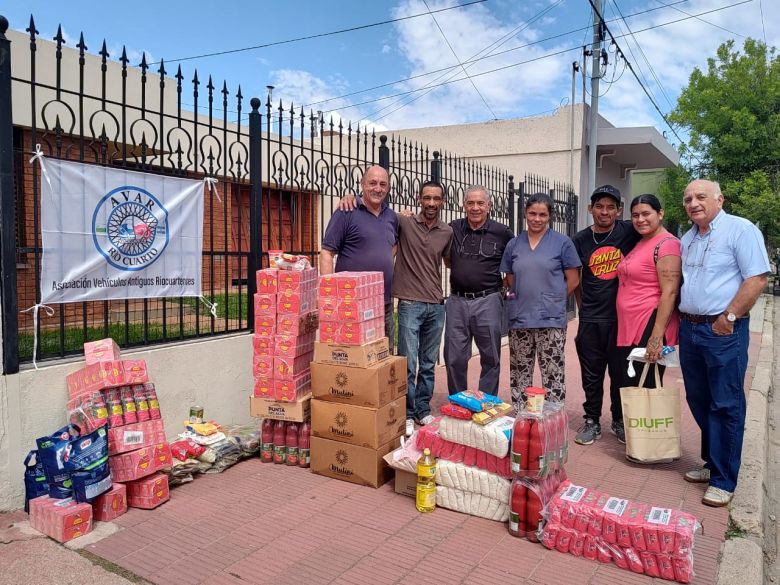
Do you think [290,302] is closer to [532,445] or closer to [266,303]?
[266,303]

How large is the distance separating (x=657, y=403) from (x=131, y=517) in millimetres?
3532

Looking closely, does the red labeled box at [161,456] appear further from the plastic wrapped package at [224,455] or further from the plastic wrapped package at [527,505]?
the plastic wrapped package at [527,505]

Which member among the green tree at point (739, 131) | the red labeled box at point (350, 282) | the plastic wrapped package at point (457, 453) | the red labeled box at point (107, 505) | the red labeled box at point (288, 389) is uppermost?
the green tree at point (739, 131)

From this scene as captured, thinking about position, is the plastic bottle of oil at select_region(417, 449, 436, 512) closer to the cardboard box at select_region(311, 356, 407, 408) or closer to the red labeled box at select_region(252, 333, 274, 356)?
the cardboard box at select_region(311, 356, 407, 408)

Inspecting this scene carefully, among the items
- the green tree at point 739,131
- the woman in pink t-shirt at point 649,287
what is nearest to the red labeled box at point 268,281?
the woman in pink t-shirt at point 649,287

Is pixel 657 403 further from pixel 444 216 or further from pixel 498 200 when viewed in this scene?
pixel 498 200

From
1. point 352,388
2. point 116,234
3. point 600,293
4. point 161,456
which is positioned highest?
point 116,234

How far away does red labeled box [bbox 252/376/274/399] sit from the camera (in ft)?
13.9

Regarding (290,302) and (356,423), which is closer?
(356,423)

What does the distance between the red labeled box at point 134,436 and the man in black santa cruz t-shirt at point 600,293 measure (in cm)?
326

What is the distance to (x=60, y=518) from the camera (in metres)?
3.14

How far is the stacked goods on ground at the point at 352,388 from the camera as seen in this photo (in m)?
3.91

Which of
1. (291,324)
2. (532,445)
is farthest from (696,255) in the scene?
(291,324)

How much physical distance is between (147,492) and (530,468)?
90.9 inches
